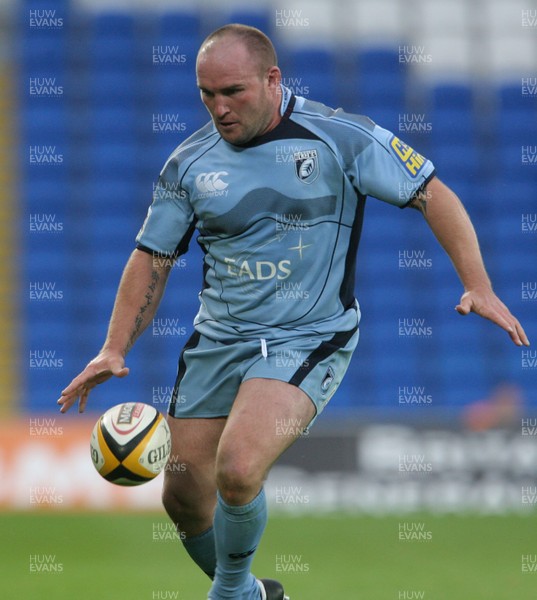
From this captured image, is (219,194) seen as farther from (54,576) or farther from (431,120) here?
(431,120)

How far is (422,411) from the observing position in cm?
1442

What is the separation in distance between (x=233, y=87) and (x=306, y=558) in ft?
14.8

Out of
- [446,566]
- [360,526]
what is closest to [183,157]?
[446,566]

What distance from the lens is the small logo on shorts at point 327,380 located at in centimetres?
525

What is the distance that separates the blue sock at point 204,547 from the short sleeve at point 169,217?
1.36 m

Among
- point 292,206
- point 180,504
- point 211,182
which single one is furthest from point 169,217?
point 180,504

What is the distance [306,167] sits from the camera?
528cm

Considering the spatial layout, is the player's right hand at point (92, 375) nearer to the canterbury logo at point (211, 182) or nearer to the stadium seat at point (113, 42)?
the canterbury logo at point (211, 182)

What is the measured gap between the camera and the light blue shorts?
5148mm

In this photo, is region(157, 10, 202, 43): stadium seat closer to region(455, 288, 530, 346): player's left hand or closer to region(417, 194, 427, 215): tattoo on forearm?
region(417, 194, 427, 215): tattoo on forearm

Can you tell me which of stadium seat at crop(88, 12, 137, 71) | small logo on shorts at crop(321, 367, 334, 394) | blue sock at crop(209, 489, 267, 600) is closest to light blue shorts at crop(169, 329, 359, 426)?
small logo on shorts at crop(321, 367, 334, 394)

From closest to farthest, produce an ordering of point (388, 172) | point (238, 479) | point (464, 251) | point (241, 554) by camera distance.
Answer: point (238, 479) < point (241, 554) < point (464, 251) < point (388, 172)

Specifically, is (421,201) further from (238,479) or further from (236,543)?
(236,543)

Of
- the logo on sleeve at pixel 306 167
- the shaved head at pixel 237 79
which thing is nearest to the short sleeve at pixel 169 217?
the shaved head at pixel 237 79
